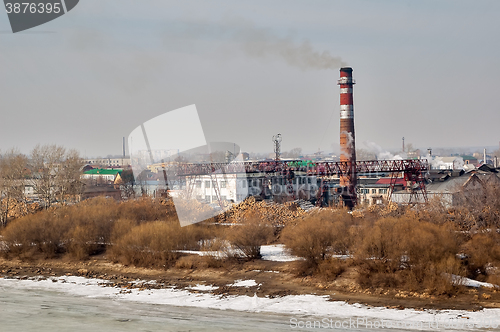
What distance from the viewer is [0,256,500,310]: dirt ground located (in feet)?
45.1

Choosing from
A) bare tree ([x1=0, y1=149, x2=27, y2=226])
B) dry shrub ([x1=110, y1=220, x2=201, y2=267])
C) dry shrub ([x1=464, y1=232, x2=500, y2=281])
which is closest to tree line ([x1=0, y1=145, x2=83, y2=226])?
bare tree ([x1=0, y1=149, x2=27, y2=226])

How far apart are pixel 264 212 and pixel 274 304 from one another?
1151 centimetres

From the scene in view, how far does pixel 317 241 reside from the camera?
17094mm

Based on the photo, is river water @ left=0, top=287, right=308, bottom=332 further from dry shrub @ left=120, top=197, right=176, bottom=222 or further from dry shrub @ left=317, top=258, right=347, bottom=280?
dry shrub @ left=120, top=197, right=176, bottom=222

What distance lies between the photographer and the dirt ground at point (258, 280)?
13.8m

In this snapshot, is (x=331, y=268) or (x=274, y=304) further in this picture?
(x=331, y=268)

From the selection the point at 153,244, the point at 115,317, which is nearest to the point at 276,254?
the point at 153,244

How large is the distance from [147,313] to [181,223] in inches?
331

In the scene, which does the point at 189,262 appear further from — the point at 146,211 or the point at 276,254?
the point at 146,211

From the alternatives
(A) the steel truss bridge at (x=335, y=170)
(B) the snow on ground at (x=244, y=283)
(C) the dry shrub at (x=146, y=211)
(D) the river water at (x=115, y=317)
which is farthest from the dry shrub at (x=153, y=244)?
(A) the steel truss bridge at (x=335, y=170)

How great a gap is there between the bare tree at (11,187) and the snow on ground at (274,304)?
10.5 meters

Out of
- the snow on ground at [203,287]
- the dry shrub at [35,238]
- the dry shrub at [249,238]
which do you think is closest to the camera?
the snow on ground at [203,287]

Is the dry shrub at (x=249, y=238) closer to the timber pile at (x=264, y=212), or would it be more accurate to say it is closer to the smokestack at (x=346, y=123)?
the timber pile at (x=264, y=212)

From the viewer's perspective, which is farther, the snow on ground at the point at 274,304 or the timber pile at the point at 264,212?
the timber pile at the point at 264,212
